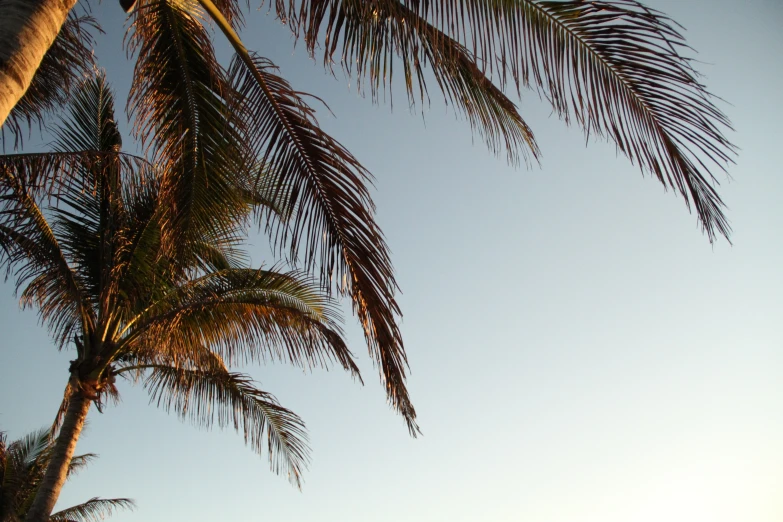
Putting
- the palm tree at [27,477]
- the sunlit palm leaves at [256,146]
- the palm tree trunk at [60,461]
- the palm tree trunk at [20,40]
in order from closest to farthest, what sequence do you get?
the palm tree trunk at [20,40] < the sunlit palm leaves at [256,146] < the palm tree trunk at [60,461] < the palm tree at [27,477]

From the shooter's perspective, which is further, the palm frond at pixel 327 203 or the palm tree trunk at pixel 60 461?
the palm tree trunk at pixel 60 461

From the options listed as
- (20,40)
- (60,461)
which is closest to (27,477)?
(60,461)

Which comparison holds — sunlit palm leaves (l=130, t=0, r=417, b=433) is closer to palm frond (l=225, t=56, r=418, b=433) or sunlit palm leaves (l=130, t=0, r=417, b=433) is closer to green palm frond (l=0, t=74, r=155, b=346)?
palm frond (l=225, t=56, r=418, b=433)

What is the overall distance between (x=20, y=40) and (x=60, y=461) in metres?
5.79

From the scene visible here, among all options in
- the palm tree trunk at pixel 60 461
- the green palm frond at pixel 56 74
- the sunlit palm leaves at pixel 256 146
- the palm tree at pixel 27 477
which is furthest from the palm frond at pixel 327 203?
the palm tree at pixel 27 477

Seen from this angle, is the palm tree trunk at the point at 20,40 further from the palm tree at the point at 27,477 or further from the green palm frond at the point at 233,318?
the palm tree at the point at 27,477

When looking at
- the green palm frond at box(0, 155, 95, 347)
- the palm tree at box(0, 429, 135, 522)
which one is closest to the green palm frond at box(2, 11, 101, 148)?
the green palm frond at box(0, 155, 95, 347)

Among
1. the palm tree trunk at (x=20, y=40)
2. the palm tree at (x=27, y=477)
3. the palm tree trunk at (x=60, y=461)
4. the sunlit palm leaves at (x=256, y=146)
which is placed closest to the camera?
the palm tree trunk at (x=20, y=40)

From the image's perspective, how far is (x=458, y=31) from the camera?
2.84 meters

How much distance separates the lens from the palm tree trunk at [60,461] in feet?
20.1

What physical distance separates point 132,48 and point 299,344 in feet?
12.7

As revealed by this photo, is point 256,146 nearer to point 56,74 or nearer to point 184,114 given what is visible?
point 184,114

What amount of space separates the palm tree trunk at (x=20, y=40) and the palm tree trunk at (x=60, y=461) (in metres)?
5.53

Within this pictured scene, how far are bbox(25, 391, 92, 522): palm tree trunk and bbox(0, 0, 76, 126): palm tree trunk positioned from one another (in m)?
5.53
